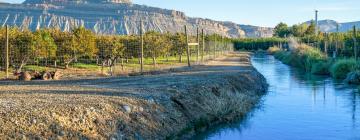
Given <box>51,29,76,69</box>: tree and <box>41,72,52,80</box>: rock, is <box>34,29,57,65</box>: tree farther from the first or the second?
<box>41,72,52,80</box>: rock

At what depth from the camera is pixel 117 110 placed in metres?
14.9

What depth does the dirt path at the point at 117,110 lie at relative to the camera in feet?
39.7

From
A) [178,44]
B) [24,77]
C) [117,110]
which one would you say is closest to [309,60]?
[178,44]

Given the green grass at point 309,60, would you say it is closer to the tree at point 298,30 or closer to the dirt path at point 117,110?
the dirt path at point 117,110

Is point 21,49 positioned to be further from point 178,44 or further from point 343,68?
point 178,44

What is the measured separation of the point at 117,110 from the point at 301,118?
32.1 ft

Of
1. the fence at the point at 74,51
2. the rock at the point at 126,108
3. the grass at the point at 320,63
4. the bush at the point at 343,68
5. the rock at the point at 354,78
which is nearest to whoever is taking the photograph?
the rock at the point at 126,108

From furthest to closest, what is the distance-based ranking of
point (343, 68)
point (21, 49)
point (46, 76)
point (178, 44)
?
1. point (178, 44)
2. point (21, 49)
3. point (343, 68)
4. point (46, 76)

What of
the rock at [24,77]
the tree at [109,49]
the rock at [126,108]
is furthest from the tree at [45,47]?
the rock at [126,108]

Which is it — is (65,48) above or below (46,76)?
above

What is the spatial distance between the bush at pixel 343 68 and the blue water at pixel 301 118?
27.7 ft

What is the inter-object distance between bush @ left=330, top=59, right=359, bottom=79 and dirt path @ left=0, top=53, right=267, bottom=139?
833 inches

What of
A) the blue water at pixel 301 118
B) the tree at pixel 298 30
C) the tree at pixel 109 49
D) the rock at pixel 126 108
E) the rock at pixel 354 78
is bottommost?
the blue water at pixel 301 118

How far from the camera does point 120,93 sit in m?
17.9
